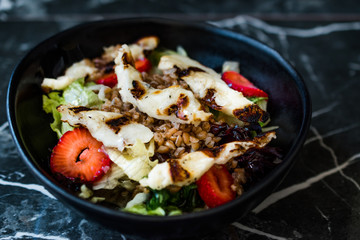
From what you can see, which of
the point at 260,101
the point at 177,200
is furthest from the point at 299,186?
the point at 177,200

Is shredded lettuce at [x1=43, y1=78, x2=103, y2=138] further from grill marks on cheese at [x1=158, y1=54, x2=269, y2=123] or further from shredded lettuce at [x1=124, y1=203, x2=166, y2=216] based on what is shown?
shredded lettuce at [x1=124, y1=203, x2=166, y2=216]

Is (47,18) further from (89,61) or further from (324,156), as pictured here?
(324,156)

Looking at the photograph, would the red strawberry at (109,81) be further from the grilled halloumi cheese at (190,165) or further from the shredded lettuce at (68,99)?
the grilled halloumi cheese at (190,165)

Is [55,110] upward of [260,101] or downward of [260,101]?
upward

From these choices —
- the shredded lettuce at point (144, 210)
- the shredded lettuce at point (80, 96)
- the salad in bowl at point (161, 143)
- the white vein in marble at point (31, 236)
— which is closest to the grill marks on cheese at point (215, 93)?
the salad in bowl at point (161, 143)

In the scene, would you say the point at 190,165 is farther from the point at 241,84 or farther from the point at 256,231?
the point at 241,84
